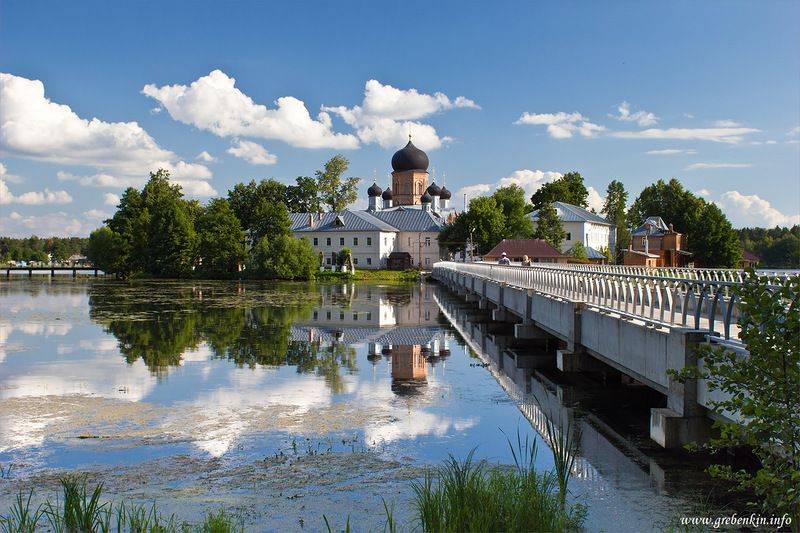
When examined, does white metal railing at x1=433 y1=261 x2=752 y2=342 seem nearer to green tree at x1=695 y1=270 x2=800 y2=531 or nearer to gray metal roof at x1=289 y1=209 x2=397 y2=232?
green tree at x1=695 y1=270 x2=800 y2=531

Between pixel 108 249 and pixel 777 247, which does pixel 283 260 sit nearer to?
pixel 108 249

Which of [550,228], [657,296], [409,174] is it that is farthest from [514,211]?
[657,296]

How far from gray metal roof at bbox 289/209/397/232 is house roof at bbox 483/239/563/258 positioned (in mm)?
26528

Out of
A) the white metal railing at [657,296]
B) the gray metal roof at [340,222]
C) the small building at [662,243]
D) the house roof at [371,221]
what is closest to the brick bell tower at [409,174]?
the house roof at [371,221]

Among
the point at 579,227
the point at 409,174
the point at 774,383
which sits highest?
the point at 409,174

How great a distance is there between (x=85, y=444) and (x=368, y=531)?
6.12m

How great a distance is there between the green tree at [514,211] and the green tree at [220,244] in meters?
32.5

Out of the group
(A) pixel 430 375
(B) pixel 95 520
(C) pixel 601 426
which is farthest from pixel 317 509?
(A) pixel 430 375

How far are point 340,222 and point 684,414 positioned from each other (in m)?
98.3

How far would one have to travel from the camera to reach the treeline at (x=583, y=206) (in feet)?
286

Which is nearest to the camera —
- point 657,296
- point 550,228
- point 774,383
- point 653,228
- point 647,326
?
point 774,383

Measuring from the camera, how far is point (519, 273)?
98.7 ft

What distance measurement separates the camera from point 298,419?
14.2 m

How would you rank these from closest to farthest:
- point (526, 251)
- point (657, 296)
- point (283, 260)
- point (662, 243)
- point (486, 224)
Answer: point (657, 296) → point (526, 251) → point (283, 260) → point (662, 243) → point (486, 224)
